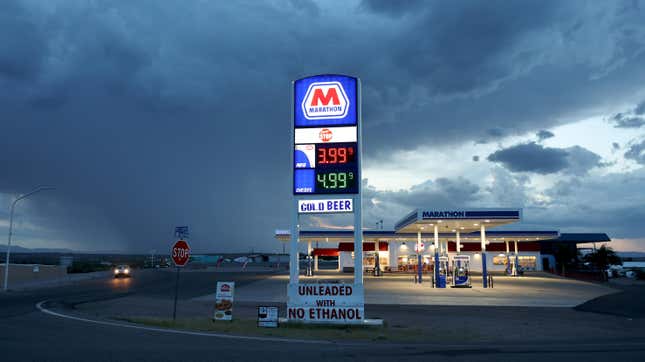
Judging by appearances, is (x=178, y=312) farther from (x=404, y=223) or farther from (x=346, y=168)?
(x=404, y=223)

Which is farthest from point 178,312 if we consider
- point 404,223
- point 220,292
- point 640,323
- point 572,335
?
point 404,223

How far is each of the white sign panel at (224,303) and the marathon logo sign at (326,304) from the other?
2.13m

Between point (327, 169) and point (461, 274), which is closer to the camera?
point (327, 169)

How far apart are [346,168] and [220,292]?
648 cm

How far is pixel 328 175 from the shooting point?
55.6ft

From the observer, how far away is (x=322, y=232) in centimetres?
5944

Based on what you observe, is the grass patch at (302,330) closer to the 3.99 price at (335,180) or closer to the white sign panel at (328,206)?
the white sign panel at (328,206)

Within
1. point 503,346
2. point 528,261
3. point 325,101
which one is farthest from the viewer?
point 528,261

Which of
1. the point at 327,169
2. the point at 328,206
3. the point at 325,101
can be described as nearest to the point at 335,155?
the point at 327,169

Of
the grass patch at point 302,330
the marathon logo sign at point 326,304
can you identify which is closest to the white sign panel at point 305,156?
the marathon logo sign at point 326,304

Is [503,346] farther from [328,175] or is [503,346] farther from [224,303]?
[224,303]

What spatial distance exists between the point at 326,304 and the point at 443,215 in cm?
2380

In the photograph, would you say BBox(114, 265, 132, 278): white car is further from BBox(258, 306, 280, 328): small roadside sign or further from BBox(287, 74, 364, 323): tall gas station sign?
BBox(258, 306, 280, 328): small roadside sign

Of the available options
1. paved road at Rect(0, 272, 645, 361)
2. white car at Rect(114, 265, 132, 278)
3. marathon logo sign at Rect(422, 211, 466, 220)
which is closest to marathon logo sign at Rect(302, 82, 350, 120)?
paved road at Rect(0, 272, 645, 361)
